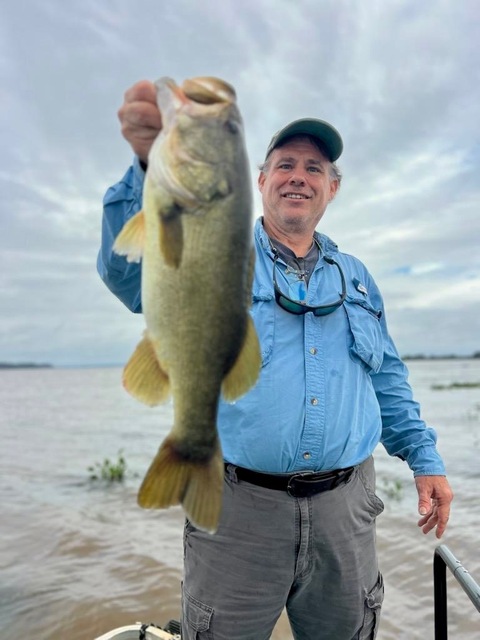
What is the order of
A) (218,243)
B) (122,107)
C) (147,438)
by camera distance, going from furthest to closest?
(147,438) < (122,107) < (218,243)

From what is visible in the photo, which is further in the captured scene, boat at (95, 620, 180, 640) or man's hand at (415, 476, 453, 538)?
boat at (95, 620, 180, 640)

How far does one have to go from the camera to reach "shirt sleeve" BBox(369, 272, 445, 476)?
3.74 meters

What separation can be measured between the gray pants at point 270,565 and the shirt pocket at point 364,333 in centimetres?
77

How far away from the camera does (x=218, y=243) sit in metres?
1.87

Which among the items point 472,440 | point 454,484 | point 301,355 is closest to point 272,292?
point 301,355

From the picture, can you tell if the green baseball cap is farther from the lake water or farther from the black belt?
the lake water

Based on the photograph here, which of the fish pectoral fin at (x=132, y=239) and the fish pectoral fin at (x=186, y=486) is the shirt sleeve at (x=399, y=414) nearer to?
the fish pectoral fin at (x=186, y=486)

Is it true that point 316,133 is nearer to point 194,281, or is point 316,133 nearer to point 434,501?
point 194,281

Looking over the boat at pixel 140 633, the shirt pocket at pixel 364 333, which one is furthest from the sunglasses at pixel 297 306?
the boat at pixel 140 633

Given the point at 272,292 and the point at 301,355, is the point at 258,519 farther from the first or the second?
the point at 272,292

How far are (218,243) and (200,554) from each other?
187 cm

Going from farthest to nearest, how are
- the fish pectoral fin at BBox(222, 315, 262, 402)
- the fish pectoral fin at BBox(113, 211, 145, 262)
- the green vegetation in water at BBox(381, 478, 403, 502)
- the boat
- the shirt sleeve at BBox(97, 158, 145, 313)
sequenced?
the green vegetation in water at BBox(381, 478, 403, 502)
the boat
the shirt sleeve at BBox(97, 158, 145, 313)
the fish pectoral fin at BBox(222, 315, 262, 402)
the fish pectoral fin at BBox(113, 211, 145, 262)

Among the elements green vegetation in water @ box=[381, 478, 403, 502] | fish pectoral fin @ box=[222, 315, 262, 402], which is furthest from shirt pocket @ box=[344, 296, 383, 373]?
green vegetation in water @ box=[381, 478, 403, 502]

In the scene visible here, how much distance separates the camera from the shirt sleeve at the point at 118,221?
7.85 ft
